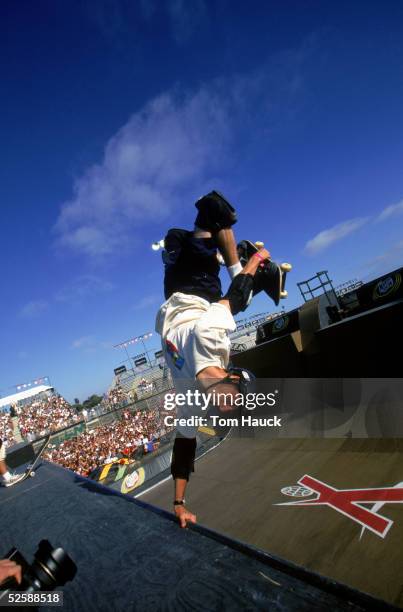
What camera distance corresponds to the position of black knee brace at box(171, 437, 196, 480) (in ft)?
9.55

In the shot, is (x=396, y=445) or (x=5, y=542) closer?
(x=5, y=542)

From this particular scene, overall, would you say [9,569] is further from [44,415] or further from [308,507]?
[44,415]

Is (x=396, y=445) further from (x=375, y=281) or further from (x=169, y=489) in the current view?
(x=169, y=489)

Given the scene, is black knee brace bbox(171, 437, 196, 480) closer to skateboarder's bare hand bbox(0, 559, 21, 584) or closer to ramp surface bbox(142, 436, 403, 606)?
skateboarder's bare hand bbox(0, 559, 21, 584)

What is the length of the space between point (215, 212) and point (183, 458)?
2264 mm

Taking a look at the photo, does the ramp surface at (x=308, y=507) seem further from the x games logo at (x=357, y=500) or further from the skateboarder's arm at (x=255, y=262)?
the skateboarder's arm at (x=255, y=262)

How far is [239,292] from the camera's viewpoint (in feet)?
7.61

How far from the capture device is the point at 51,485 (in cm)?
323

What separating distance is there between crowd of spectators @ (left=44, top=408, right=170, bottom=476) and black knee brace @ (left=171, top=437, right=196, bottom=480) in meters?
12.9

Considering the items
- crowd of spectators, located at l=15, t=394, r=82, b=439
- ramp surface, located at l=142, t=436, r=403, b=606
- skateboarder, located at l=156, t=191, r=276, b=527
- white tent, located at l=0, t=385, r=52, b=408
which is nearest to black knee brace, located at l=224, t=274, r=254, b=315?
skateboarder, located at l=156, t=191, r=276, b=527

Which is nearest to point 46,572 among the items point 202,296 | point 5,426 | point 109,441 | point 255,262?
point 202,296

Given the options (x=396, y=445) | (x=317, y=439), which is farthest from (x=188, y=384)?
(x=317, y=439)

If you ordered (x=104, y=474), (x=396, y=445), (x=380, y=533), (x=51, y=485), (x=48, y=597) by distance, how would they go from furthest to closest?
(x=104, y=474), (x=396, y=445), (x=380, y=533), (x=51, y=485), (x=48, y=597)

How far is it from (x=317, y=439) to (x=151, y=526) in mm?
7021
